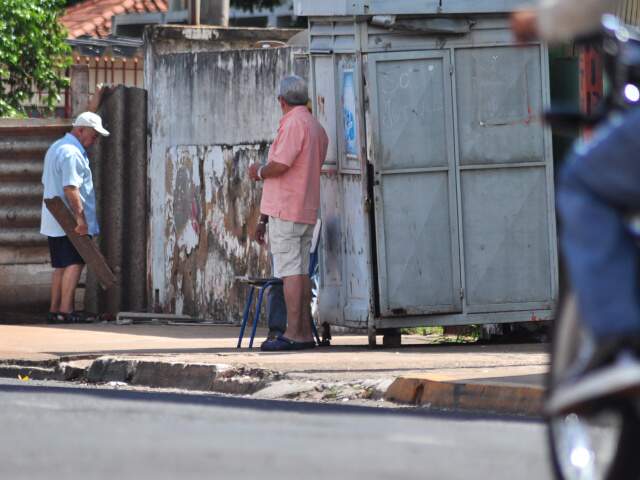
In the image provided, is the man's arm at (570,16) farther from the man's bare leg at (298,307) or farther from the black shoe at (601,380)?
the man's bare leg at (298,307)

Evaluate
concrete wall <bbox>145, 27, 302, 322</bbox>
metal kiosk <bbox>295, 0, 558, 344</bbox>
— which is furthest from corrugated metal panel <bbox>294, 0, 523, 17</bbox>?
concrete wall <bbox>145, 27, 302, 322</bbox>

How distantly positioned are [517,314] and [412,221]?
1024 mm

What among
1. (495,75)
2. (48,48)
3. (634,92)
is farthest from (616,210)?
(48,48)

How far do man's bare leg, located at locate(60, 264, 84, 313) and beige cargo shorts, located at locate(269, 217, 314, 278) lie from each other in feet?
11.3

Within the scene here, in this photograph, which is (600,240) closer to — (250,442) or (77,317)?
(250,442)

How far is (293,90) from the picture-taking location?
497 inches

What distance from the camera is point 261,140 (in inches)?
586

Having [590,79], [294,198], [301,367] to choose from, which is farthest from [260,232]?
[590,79]

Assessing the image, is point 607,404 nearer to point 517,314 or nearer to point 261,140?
point 517,314

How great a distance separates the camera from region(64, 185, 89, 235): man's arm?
15.3m

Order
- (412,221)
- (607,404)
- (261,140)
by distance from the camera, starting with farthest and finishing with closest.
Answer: (261,140) < (412,221) < (607,404)

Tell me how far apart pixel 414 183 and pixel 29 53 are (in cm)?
1175

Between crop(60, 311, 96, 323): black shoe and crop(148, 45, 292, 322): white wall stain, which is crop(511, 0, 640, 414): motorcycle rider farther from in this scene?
crop(60, 311, 96, 323): black shoe

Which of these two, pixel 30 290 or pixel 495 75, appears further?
pixel 30 290
